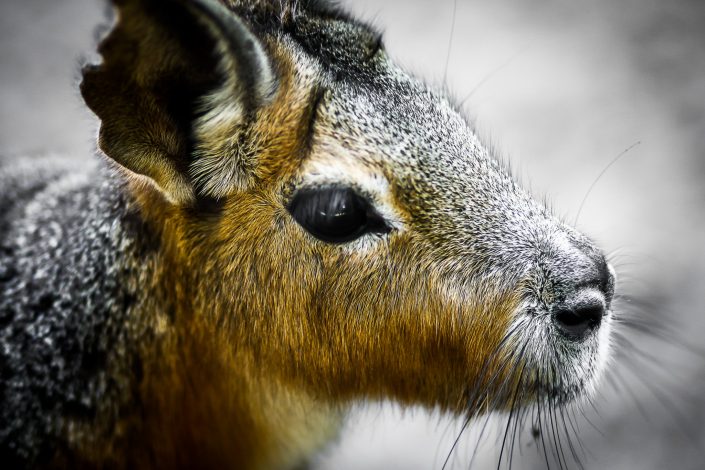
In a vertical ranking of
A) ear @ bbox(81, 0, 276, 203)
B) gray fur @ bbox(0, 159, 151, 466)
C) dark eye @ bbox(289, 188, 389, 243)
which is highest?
ear @ bbox(81, 0, 276, 203)

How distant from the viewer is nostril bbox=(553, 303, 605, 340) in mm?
2260

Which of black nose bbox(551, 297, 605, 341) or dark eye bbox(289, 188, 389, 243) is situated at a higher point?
dark eye bbox(289, 188, 389, 243)

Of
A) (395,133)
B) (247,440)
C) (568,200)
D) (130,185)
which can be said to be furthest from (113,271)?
(568,200)

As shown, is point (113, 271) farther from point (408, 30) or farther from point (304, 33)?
point (408, 30)

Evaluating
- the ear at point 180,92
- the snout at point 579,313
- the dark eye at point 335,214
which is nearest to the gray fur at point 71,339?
the ear at point 180,92

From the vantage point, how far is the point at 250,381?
108 inches

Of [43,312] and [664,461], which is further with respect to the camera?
[664,461]

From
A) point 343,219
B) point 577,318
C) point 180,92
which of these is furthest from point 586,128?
point 180,92

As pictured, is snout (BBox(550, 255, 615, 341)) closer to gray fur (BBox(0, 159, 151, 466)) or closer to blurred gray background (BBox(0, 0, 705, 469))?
gray fur (BBox(0, 159, 151, 466))

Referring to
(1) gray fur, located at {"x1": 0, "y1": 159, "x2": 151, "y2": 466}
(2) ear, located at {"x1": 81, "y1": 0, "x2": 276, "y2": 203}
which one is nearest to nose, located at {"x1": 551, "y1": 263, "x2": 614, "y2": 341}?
(2) ear, located at {"x1": 81, "y1": 0, "x2": 276, "y2": 203}

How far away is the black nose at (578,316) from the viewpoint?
2252 mm

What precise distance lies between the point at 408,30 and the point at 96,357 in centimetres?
641

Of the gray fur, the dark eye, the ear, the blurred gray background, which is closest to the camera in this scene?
the ear

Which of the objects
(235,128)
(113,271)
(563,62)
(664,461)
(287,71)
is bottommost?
(664,461)
